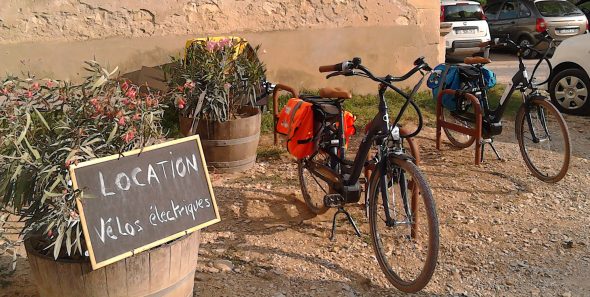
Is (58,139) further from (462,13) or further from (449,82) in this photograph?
(462,13)

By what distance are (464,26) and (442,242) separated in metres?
9.87

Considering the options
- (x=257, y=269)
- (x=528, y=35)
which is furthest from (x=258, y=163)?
(x=528, y=35)

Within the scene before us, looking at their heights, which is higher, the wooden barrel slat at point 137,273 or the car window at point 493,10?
the car window at point 493,10

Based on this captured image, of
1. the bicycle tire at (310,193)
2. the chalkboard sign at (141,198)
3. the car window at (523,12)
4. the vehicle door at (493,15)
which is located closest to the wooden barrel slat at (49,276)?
the chalkboard sign at (141,198)

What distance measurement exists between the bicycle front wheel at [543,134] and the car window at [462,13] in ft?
26.2

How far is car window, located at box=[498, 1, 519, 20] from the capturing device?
14.3 m

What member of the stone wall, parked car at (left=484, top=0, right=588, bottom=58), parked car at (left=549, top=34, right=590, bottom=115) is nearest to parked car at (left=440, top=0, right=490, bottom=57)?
parked car at (left=484, top=0, right=588, bottom=58)

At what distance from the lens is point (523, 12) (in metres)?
14.1

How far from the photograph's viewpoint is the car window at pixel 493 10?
49.1 feet

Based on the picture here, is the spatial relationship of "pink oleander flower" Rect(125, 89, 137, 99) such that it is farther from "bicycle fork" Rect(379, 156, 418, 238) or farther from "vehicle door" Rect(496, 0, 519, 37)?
"vehicle door" Rect(496, 0, 519, 37)

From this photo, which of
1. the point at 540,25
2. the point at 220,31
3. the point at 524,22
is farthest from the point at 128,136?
the point at 524,22

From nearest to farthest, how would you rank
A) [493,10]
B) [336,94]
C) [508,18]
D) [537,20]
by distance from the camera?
[336,94]
[537,20]
[508,18]
[493,10]

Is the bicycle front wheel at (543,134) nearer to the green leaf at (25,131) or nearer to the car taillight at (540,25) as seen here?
the green leaf at (25,131)

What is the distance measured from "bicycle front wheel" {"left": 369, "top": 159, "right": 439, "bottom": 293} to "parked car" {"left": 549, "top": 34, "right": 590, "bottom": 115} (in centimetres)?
459
